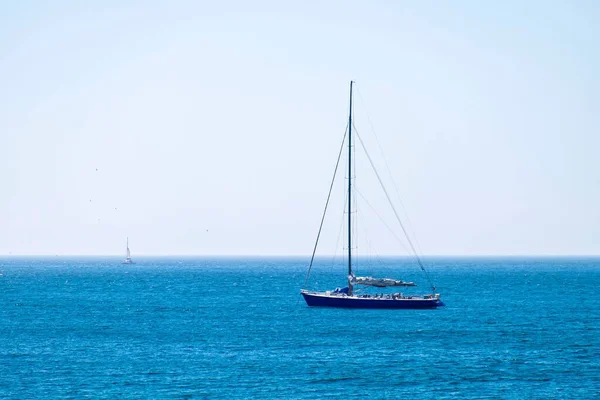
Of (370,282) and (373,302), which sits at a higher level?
(370,282)

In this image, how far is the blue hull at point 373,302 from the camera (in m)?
110

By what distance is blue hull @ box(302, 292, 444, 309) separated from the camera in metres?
110

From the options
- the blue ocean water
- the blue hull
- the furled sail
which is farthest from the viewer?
the furled sail

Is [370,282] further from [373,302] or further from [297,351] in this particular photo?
[297,351]

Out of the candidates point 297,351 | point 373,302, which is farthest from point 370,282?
point 297,351

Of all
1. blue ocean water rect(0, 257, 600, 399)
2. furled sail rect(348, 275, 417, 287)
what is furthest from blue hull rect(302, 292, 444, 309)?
furled sail rect(348, 275, 417, 287)

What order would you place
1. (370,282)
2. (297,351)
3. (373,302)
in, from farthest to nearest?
(370,282) → (373,302) → (297,351)

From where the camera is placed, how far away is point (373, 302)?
4360 inches

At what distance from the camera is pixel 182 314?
371 ft

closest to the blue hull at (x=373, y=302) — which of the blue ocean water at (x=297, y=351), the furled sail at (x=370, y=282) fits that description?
the blue ocean water at (x=297, y=351)

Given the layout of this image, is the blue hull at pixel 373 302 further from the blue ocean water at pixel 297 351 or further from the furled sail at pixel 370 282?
the furled sail at pixel 370 282

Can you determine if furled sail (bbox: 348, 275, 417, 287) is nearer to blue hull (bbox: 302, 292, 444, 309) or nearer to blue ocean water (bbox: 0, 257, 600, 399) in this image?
blue hull (bbox: 302, 292, 444, 309)

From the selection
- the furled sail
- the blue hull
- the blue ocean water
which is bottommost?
the blue ocean water

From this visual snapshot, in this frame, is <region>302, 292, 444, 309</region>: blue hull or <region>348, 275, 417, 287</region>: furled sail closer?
<region>302, 292, 444, 309</region>: blue hull
